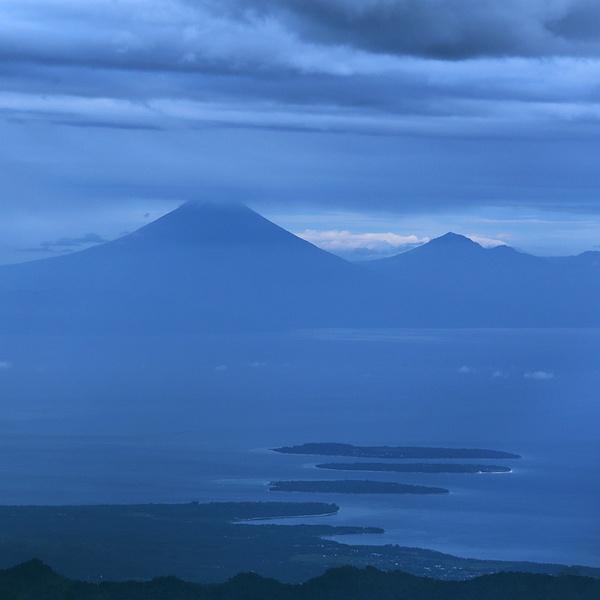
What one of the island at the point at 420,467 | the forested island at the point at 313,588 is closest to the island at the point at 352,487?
the island at the point at 420,467

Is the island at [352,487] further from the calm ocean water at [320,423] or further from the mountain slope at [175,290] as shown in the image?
the mountain slope at [175,290]

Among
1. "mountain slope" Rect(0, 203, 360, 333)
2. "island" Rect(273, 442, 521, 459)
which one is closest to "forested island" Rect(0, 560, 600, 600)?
"island" Rect(273, 442, 521, 459)

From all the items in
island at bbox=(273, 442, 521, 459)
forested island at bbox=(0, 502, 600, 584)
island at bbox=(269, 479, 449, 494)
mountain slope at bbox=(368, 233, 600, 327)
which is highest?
mountain slope at bbox=(368, 233, 600, 327)

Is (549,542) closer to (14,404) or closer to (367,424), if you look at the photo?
(367,424)

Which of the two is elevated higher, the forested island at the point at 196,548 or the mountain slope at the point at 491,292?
the mountain slope at the point at 491,292

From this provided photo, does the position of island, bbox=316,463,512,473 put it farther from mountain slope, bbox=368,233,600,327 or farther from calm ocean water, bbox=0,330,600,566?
mountain slope, bbox=368,233,600,327

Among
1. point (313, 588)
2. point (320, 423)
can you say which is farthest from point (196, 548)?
point (320, 423)

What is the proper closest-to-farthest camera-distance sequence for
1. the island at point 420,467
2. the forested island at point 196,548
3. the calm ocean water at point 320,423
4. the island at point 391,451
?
the forested island at point 196,548 → the calm ocean water at point 320,423 → the island at point 420,467 → the island at point 391,451

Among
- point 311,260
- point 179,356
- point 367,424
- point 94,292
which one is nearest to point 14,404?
point 367,424
